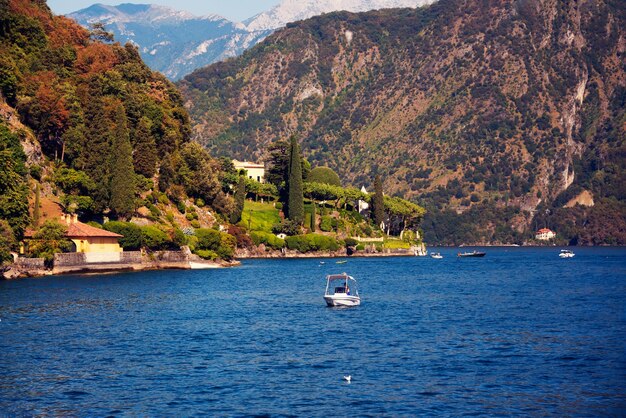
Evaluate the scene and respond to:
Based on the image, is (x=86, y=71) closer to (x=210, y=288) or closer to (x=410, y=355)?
(x=210, y=288)

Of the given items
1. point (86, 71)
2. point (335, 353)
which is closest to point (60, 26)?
point (86, 71)

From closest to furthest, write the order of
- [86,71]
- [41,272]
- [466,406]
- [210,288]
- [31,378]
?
[466,406], [31,378], [210,288], [41,272], [86,71]

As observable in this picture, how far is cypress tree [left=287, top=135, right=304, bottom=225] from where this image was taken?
193 meters

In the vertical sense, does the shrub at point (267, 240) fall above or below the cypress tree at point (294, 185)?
below

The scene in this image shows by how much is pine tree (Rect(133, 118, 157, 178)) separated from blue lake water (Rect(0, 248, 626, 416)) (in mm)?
47066

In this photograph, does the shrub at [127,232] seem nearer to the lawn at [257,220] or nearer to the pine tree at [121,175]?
the pine tree at [121,175]

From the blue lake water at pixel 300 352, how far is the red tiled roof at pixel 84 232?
1295 centimetres

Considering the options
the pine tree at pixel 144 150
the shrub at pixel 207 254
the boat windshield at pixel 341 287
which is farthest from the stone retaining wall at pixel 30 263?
the pine tree at pixel 144 150

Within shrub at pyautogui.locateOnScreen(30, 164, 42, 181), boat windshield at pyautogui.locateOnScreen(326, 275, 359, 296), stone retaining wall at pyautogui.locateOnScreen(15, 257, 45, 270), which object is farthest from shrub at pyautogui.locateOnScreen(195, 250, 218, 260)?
stone retaining wall at pyautogui.locateOnScreen(15, 257, 45, 270)

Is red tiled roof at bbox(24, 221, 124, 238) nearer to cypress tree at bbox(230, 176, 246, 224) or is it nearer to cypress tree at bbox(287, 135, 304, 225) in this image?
cypress tree at bbox(230, 176, 246, 224)

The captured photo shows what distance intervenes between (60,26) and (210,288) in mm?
84132

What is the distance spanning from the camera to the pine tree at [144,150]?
5945 inches

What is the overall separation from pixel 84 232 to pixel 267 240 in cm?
7038

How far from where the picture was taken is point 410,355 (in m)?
59.4
